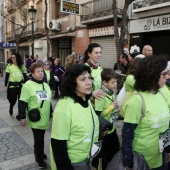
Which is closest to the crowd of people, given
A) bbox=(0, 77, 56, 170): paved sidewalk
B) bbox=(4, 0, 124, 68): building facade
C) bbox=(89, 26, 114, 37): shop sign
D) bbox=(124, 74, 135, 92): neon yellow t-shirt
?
bbox=(124, 74, 135, 92): neon yellow t-shirt

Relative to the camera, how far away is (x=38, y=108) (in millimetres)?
3514

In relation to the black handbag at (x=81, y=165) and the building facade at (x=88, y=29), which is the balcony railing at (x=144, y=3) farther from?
the black handbag at (x=81, y=165)

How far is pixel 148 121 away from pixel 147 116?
0.05m

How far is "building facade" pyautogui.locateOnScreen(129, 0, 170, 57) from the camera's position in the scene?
953 cm

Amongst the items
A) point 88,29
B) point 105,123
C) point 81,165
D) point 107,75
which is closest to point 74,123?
point 81,165

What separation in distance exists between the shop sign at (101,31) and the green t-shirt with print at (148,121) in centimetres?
1052

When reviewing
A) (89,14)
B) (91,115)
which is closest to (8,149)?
(91,115)

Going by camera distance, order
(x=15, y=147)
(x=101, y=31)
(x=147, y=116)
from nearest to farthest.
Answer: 1. (x=147, y=116)
2. (x=15, y=147)
3. (x=101, y=31)

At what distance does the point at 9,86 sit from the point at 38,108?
344 cm

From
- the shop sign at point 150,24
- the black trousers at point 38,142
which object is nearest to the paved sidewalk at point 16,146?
the black trousers at point 38,142

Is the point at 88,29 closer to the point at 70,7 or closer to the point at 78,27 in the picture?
the point at 78,27

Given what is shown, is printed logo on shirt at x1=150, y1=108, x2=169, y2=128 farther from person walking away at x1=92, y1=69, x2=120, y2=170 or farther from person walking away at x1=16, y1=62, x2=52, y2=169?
person walking away at x1=16, y1=62, x2=52, y2=169

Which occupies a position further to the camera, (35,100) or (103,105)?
(35,100)

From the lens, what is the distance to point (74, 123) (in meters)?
1.92
